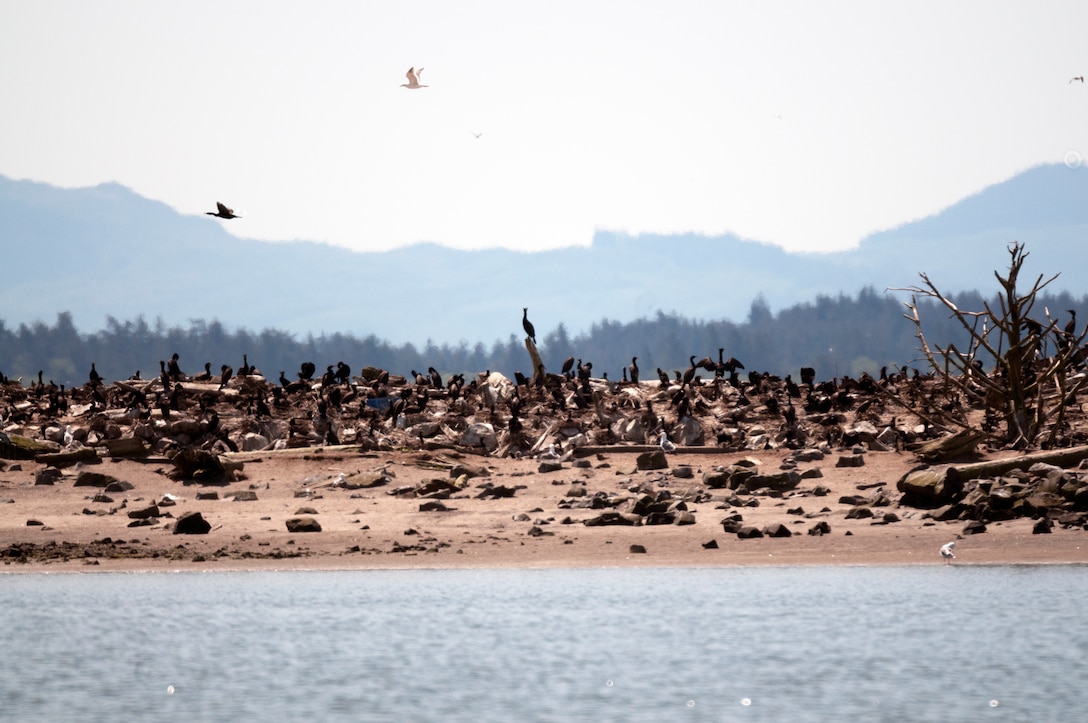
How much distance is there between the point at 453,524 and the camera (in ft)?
70.2

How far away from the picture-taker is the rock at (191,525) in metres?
20.9

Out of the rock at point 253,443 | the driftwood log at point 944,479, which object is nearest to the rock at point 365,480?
the rock at point 253,443

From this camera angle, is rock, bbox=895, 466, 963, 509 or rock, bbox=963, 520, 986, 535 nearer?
rock, bbox=963, 520, 986, 535

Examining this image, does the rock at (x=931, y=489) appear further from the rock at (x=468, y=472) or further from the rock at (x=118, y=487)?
the rock at (x=118, y=487)

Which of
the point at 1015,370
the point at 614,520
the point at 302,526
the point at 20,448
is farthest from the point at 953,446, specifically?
the point at 20,448

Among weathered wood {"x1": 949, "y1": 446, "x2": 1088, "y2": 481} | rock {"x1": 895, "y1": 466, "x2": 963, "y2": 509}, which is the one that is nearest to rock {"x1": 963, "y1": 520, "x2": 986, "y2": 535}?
rock {"x1": 895, "y1": 466, "x2": 963, "y2": 509}

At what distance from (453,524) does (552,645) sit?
855 centimetres

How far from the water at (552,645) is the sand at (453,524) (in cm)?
100

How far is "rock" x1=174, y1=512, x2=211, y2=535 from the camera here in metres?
20.9

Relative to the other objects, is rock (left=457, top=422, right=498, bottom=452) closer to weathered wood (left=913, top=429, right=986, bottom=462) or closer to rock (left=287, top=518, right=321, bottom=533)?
rock (left=287, top=518, right=321, bottom=533)

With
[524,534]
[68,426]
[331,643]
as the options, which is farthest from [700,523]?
[68,426]

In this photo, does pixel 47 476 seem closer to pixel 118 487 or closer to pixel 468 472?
pixel 118 487

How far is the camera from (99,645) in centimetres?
1367

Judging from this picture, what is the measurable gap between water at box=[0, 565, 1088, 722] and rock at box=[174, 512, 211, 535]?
2.97 meters
